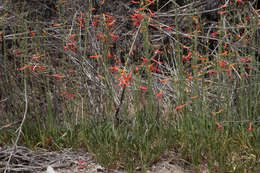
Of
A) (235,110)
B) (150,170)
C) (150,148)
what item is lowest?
(150,170)

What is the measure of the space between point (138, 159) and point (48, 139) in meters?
0.80

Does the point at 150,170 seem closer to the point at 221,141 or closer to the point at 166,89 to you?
the point at 221,141

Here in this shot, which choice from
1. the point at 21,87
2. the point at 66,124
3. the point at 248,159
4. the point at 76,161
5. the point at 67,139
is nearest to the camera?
the point at 248,159

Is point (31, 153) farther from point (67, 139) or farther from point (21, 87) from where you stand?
point (21, 87)

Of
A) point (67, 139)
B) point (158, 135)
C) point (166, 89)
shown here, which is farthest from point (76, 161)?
point (166, 89)

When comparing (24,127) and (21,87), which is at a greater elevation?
(21,87)

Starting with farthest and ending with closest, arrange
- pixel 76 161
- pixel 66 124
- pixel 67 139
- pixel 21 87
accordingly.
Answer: pixel 21 87
pixel 66 124
pixel 67 139
pixel 76 161

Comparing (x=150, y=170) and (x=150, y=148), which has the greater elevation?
(x=150, y=148)

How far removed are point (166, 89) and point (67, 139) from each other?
1.57m

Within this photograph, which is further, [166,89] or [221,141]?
[166,89]

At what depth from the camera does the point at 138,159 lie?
2277mm

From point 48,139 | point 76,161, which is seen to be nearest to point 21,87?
point 48,139

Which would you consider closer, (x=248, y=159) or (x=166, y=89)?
(x=248, y=159)

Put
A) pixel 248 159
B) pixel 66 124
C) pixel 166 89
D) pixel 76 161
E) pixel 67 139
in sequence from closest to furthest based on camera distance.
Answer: pixel 248 159
pixel 76 161
pixel 67 139
pixel 66 124
pixel 166 89
